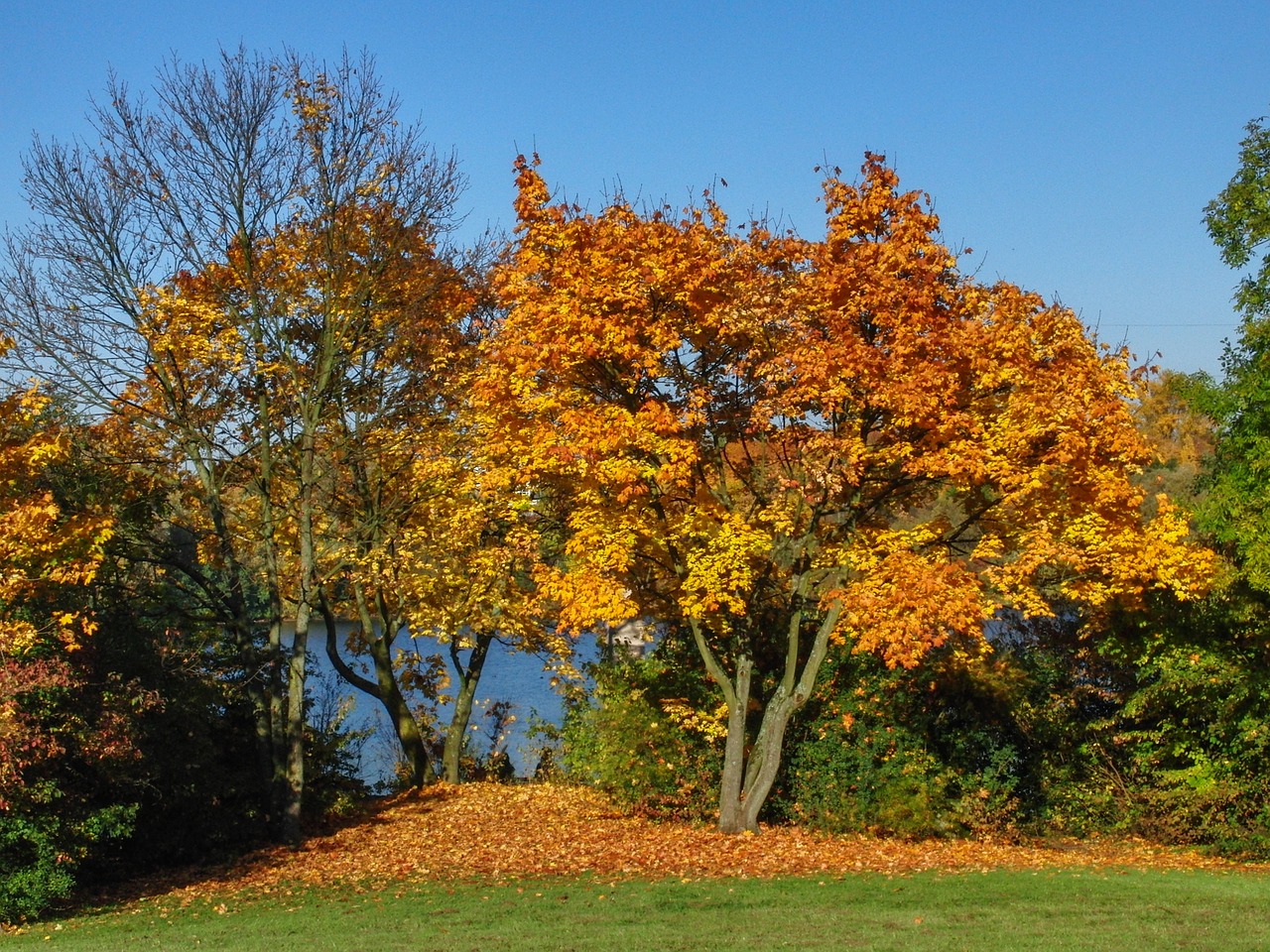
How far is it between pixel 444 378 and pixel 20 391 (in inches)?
243

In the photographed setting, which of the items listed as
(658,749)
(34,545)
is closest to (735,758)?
(658,749)

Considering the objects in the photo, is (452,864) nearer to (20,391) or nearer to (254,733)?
(254,733)

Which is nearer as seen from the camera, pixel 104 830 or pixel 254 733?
pixel 104 830

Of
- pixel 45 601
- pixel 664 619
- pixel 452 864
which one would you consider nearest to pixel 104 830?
pixel 45 601

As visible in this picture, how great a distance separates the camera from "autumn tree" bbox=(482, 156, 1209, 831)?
1241 cm

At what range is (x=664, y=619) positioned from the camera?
1631 cm

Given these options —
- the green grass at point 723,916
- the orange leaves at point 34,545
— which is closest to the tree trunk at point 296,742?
the green grass at point 723,916

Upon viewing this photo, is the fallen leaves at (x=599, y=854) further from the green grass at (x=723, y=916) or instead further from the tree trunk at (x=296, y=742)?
the green grass at (x=723, y=916)

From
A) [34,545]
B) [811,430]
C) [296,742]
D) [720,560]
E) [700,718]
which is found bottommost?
[296,742]

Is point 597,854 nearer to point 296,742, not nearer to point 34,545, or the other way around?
point 296,742

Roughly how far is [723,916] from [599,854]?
4093 mm

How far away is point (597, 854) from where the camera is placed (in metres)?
13.8

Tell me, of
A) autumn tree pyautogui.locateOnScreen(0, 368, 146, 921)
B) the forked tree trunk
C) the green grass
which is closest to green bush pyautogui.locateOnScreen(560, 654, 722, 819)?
the forked tree trunk

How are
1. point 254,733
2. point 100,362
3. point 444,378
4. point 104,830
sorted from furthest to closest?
point 444,378, point 254,733, point 100,362, point 104,830
